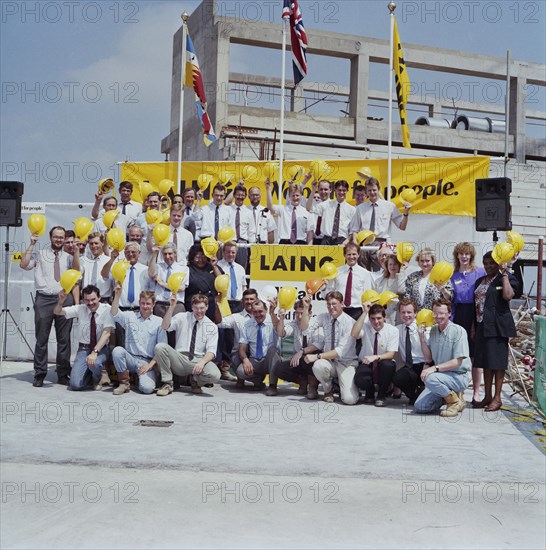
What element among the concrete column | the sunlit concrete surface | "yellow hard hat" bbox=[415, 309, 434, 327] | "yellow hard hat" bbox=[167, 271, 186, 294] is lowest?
the sunlit concrete surface

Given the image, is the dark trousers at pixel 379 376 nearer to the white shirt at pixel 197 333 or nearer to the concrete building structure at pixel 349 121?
the white shirt at pixel 197 333

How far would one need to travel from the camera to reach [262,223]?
10375 millimetres

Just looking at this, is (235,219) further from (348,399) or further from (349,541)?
(349,541)

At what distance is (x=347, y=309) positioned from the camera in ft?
28.7

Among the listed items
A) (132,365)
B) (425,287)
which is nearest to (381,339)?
(425,287)

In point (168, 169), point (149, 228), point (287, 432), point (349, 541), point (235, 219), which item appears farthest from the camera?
point (168, 169)

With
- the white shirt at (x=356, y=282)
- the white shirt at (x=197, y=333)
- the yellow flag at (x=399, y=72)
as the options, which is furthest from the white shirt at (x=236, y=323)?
the yellow flag at (x=399, y=72)

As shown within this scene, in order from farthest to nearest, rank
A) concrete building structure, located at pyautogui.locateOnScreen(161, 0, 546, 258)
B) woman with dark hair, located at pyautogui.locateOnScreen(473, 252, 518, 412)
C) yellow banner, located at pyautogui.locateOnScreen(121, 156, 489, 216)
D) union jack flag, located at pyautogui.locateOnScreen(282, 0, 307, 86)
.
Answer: concrete building structure, located at pyautogui.locateOnScreen(161, 0, 546, 258) < union jack flag, located at pyautogui.locateOnScreen(282, 0, 307, 86) < yellow banner, located at pyautogui.locateOnScreen(121, 156, 489, 216) < woman with dark hair, located at pyautogui.locateOnScreen(473, 252, 518, 412)

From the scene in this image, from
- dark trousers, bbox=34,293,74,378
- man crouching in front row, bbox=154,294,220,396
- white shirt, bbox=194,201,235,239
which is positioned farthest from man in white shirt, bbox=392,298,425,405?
dark trousers, bbox=34,293,74,378

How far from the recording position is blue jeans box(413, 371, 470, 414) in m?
7.41

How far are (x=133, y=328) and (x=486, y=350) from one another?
3.83 m

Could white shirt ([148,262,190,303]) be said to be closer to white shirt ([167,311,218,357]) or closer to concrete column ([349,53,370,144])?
white shirt ([167,311,218,357])

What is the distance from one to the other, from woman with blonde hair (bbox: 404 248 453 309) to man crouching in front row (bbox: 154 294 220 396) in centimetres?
223

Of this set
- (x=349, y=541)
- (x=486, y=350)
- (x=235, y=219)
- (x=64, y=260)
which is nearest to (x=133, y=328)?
(x=64, y=260)
